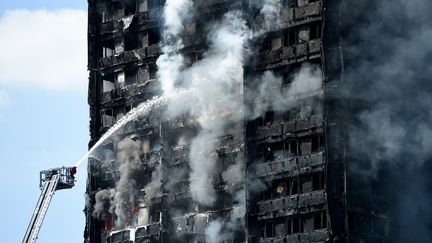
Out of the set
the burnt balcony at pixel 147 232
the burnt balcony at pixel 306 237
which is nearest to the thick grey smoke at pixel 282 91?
the burnt balcony at pixel 306 237

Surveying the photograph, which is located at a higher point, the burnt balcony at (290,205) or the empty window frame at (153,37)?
the empty window frame at (153,37)

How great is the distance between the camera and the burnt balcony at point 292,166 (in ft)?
425

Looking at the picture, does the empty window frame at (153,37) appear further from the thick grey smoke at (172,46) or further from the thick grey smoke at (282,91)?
the thick grey smoke at (282,91)

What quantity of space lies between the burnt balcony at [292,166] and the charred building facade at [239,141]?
0.09m

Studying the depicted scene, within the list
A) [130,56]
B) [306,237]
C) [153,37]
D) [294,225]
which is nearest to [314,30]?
[294,225]

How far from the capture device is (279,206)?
13162 cm

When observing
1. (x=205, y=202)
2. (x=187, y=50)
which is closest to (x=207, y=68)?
(x=187, y=50)

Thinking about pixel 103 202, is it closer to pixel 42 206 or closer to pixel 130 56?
pixel 42 206

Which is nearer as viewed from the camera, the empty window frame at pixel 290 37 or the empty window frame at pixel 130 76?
the empty window frame at pixel 290 37

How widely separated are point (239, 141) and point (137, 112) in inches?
536

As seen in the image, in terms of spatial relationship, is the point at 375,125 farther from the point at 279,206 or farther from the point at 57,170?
the point at 57,170

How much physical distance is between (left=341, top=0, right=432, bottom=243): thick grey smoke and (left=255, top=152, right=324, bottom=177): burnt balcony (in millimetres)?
3336

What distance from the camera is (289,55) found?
134 metres

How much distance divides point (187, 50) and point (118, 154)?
12704mm
